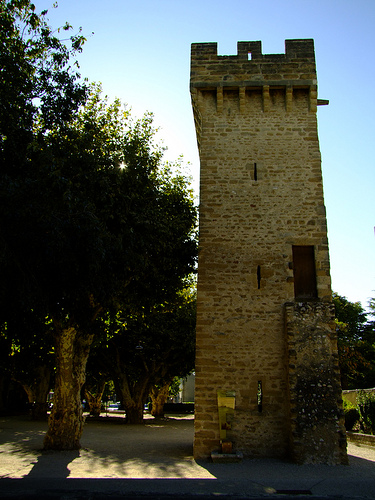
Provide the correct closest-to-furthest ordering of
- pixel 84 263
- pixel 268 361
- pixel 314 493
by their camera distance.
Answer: pixel 314 493
pixel 84 263
pixel 268 361

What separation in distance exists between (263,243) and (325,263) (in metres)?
1.85

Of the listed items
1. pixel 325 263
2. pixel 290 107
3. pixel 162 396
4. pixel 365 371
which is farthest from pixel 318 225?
pixel 162 396

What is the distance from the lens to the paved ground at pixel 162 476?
6.78 m

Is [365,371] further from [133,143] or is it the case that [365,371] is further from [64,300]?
[64,300]

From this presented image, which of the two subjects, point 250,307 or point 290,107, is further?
point 290,107

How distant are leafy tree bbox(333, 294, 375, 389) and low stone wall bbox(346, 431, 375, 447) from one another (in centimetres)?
713

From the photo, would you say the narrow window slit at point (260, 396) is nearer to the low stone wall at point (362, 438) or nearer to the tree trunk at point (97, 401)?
the low stone wall at point (362, 438)

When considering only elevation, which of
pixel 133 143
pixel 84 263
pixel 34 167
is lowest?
pixel 84 263

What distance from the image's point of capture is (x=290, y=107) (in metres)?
13.5

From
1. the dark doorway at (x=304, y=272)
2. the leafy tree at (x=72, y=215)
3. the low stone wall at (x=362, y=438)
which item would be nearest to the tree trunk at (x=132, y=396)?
the leafy tree at (x=72, y=215)

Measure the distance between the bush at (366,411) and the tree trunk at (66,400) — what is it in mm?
9846

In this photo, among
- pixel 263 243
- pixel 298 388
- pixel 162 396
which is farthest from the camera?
pixel 162 396

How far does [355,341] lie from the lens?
28344 mm

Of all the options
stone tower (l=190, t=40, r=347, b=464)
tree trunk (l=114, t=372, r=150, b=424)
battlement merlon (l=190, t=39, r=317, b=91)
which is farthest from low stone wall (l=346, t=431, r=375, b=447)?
tree trunk (l=114, t=372, r=150, b=424)
